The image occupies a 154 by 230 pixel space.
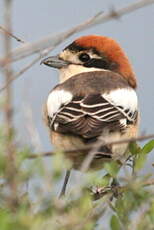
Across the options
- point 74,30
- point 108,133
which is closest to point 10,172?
point 74,30

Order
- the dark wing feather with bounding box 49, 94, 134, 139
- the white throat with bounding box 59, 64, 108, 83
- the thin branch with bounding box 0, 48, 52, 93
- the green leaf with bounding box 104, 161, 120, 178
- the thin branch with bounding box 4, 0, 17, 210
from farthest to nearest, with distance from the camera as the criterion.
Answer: the white throat with bounding box 59, 64, 108, 83
the dark wing feather with bounding box 49, 94, 134, 139
the green leaf with bounding box 104, 161, 120, 178
the thin branch with bounding box 0, 48, 52, 93
the thin branch with bounding box 4, 0, 17, 210

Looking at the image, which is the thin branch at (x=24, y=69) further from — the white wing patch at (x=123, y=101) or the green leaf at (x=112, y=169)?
the white wing patch at (x=123, y=101)

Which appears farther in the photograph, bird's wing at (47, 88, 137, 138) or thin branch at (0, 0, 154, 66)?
bird's wing at (47, 88, 137, 138)

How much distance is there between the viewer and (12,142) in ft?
6.78

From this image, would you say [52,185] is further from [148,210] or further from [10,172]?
[148,210]

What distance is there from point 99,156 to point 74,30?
1.68 m

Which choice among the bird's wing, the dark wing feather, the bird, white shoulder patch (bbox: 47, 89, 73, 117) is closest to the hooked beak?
the bird

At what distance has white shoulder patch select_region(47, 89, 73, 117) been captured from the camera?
14.8 ft

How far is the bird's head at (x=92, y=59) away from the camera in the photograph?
545 centimetres

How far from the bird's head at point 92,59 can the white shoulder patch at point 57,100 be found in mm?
665

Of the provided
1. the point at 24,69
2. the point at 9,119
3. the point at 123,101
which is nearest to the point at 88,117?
the point at 123,101

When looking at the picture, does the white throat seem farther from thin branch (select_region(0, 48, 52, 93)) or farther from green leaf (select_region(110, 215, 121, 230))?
green leaf (select_region(110, 215, 121, 230))

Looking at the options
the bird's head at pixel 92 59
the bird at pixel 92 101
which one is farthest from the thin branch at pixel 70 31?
the bird's head at pixel 92 59

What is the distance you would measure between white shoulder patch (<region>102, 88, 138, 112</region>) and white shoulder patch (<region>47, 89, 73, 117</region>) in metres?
0.24
